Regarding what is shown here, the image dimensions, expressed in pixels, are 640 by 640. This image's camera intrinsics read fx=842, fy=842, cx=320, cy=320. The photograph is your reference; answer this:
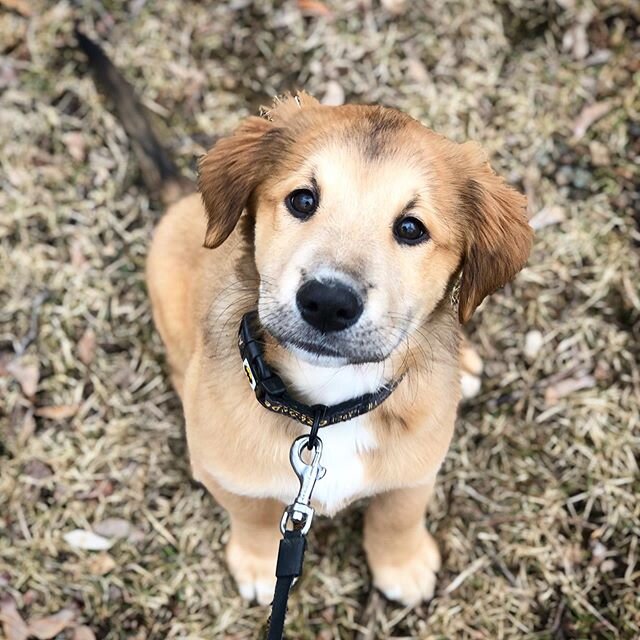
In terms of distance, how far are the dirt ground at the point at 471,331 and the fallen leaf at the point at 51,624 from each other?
14 millimetres

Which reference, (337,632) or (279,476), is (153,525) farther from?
(279,476)

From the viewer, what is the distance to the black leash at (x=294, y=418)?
2.79m

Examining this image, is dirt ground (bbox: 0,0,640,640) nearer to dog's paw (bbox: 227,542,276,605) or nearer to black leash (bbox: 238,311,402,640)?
dog's paw (bbox: 227,542,276,605)

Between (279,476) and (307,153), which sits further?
(279,476)

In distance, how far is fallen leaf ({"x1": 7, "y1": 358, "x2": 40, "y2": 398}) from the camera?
4.57 m

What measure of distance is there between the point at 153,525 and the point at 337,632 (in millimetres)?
1078

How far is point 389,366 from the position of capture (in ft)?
9.99

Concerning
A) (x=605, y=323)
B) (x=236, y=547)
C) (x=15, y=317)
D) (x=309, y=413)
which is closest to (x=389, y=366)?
(x=309, y=413)

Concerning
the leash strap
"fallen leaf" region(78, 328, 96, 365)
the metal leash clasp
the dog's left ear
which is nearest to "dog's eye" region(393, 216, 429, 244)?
the dog's left ear

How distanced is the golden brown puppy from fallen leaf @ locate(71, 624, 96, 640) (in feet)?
3.55

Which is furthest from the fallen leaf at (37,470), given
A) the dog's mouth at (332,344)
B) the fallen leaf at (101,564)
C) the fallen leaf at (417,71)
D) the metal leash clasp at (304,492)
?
the fallen leaf at (417,71)

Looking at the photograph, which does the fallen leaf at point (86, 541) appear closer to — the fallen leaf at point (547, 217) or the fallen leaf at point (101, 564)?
the fallen leaf at point (101, 564)

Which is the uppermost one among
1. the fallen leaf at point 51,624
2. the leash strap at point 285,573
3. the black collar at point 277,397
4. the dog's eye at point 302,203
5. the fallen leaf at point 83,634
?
the dog's eye at point 302,203

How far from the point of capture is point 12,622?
4016mm
